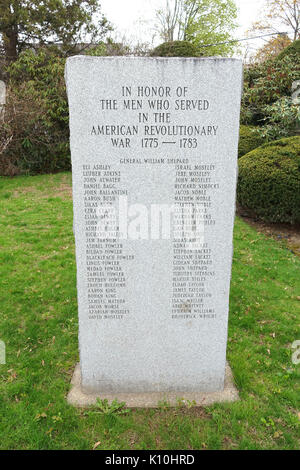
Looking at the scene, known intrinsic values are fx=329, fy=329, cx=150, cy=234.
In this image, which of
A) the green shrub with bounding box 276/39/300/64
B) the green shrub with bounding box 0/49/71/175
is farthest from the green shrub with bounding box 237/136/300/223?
the green shrub with bounding box 0/49/71/175

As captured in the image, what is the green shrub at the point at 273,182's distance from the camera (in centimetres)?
703

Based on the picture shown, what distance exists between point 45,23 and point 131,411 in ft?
52.9

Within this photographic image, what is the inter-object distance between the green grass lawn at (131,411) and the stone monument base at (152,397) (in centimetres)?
8

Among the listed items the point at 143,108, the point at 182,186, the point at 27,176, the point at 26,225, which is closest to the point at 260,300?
the point at 182,186

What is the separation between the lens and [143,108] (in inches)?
102

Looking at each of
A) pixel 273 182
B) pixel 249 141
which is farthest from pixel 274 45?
pixel 273 182

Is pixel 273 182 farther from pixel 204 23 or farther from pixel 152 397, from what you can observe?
pixel 204 23

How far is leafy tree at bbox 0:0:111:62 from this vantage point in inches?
527

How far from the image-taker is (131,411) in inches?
120

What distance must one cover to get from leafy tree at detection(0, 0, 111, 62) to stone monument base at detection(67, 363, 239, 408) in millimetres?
15127

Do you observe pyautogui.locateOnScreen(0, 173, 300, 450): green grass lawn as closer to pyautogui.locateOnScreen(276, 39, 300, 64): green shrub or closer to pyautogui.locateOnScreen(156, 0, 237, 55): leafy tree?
pyautogui.locateOnScreen(276, 39, 300, 64): green shrub

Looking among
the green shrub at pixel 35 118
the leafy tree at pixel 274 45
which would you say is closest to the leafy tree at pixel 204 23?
the leafy tree at pixel 274 45

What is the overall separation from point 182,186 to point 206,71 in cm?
89
